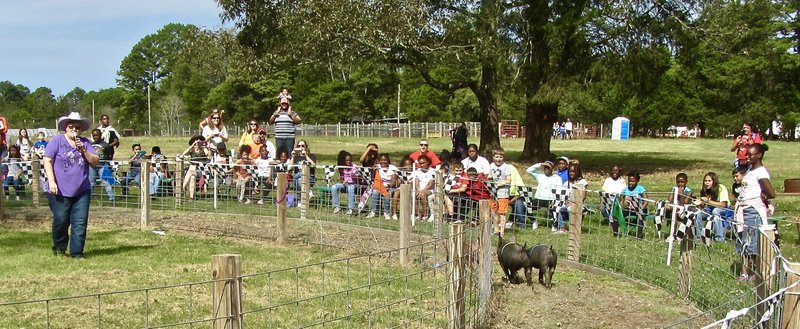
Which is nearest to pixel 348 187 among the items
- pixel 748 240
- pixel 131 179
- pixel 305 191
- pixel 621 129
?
pixel 305 191

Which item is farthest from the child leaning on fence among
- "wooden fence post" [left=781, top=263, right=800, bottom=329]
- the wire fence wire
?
"wooden fence post" [left=781, top=263, right=800, bottom=329]

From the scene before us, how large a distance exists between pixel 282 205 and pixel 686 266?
5.16m

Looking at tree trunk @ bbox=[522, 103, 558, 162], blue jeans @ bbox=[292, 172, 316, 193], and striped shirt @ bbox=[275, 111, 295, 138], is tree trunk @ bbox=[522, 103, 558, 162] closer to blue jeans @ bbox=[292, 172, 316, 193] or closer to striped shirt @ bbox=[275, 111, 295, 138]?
striped shirt @ bbox=[275, 111, 295, 138]

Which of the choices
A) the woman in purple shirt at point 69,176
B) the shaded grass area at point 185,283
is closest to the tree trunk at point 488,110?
the shaded grass area at point 185,283

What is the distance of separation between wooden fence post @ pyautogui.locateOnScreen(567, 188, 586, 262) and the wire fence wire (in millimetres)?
51

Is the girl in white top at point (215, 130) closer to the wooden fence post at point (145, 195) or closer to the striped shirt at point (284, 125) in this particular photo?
the striped shirt at point (284, 125)

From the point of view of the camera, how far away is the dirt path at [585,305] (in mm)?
6785

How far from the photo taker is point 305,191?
37.2ft

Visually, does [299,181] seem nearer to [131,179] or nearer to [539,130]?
[131,179]

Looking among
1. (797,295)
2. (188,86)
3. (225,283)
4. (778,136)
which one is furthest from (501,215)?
(188,86)

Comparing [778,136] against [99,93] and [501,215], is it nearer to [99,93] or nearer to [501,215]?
[501,215]

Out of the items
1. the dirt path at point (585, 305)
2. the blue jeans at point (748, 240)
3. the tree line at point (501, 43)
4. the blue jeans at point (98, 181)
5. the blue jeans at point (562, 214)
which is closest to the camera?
the blue jeans at point (748, 240)

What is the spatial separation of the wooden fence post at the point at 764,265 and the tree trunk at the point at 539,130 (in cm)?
1918

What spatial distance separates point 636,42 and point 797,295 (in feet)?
60.0
